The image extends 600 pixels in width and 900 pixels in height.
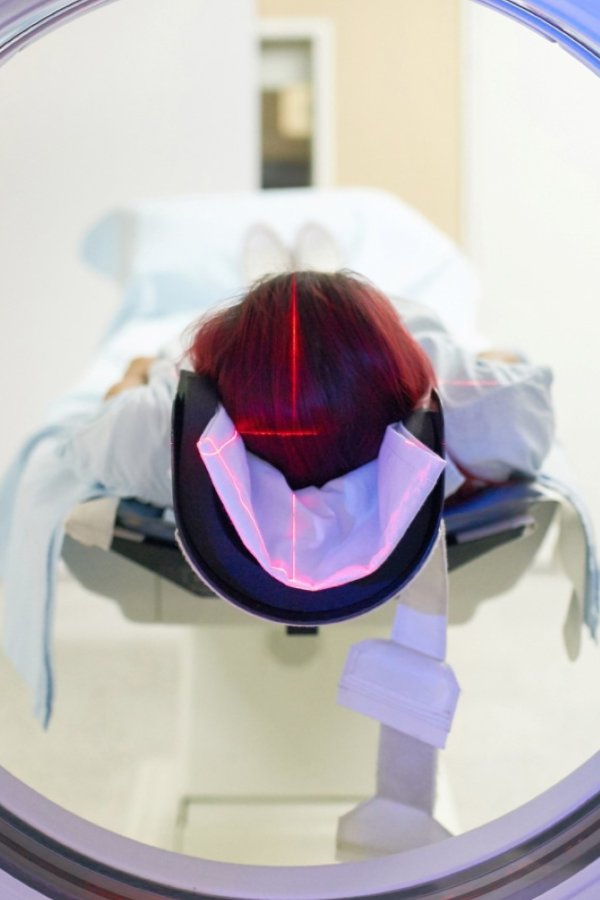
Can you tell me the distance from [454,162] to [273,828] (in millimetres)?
2259

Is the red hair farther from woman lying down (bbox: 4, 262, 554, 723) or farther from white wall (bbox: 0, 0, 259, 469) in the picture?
white wall (bbox: 0, 0, 259, 469)

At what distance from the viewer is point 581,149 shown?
178cm

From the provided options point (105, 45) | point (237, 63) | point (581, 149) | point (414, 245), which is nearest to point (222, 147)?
point (237, 63)

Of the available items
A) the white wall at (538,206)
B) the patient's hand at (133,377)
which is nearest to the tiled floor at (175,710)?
the white wall at (538,206)

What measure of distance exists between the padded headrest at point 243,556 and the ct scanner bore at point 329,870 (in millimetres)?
206

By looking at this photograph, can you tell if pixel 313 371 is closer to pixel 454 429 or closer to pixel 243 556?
pixel 243 556

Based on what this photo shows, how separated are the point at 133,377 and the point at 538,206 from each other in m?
1.38

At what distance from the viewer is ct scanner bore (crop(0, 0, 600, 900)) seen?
86cm

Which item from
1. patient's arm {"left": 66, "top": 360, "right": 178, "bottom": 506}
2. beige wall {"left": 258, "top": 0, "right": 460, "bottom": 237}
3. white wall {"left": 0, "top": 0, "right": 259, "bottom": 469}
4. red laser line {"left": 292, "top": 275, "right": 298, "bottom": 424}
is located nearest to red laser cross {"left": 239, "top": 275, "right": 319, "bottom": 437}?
red laser line {"left": 292, "top": 275, "right": 298, "bottom": 424}

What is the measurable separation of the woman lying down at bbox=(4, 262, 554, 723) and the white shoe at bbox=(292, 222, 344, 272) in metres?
0.94

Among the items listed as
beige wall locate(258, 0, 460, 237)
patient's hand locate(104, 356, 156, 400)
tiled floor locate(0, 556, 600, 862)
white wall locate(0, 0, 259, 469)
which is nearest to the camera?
patient's hand locate(104, 356, 156, 400)

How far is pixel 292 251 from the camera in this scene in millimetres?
2189

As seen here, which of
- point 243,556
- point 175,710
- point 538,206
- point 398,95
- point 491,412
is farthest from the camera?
point 398,95

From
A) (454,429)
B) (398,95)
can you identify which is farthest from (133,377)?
(398,95)
